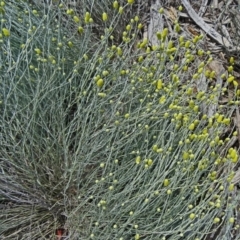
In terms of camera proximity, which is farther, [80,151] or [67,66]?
[67,66]

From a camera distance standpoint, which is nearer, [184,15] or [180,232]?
[180,232]

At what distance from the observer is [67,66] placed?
1667 millimetres

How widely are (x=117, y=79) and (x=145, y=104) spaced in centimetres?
13

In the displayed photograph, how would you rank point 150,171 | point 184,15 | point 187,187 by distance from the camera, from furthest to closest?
point 184,15
point 150,171
point 187,187

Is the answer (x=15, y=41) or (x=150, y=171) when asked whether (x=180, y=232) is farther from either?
(x=15, y=41)

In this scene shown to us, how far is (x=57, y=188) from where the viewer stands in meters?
1.53

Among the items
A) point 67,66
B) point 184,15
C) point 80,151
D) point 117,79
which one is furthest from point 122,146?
point 184,15

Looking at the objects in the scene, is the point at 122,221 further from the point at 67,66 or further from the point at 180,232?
the point at 67,66

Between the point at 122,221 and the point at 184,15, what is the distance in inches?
40.1

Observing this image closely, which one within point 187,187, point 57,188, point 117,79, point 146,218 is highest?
point 117,79

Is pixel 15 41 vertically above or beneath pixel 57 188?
above

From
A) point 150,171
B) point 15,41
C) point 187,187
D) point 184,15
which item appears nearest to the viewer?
point 187,187

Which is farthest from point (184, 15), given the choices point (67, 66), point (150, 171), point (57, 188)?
point (57, 188)

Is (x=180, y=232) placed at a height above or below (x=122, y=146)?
below
